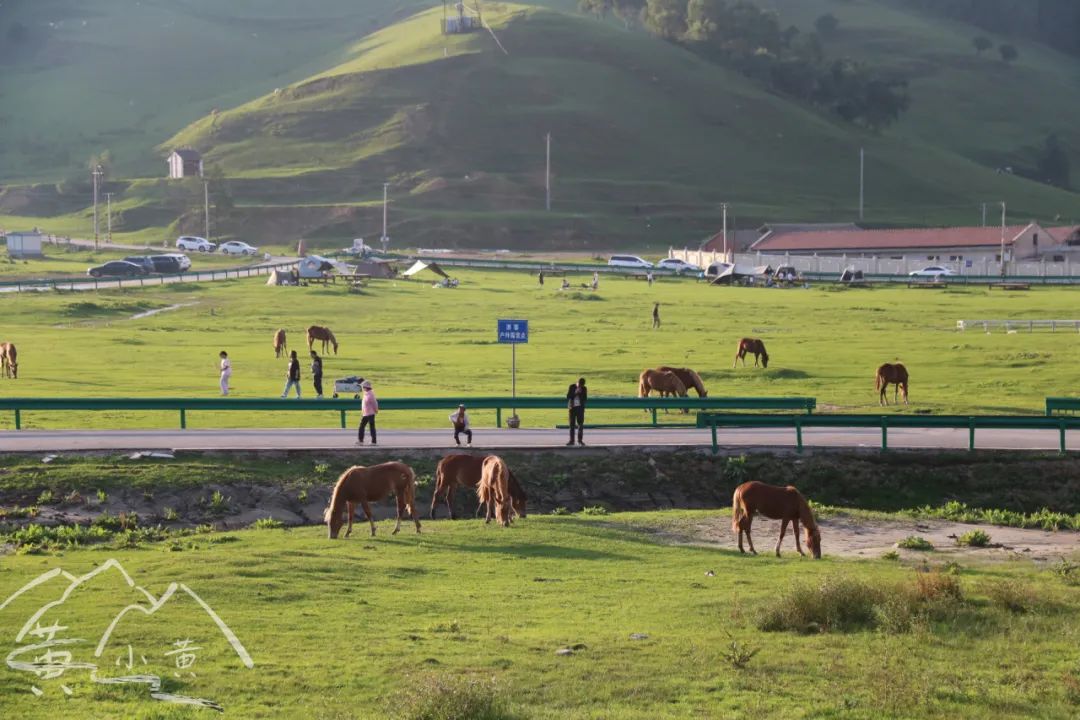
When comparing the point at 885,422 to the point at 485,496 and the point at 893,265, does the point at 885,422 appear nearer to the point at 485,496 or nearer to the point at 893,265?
the point at 485,496

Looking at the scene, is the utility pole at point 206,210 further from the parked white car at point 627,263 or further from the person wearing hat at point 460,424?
the person wearing hat at point 460,424

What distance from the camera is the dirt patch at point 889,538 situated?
27.6 meters

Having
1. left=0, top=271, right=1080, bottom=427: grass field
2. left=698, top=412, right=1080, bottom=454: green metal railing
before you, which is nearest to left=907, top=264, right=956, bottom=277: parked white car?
left=0, top=271, right=1080, bottom=427: grass field

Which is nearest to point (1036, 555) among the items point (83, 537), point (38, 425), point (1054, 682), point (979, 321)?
point (1054, 682)

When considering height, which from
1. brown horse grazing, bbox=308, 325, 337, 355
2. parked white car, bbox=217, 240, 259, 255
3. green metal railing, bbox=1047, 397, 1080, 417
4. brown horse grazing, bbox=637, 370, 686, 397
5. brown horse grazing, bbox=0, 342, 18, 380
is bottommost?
green metal railing, bbox=1047, 397, 1080, 417

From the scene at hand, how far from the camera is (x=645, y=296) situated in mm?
98562

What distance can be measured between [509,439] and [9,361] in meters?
→ 21.8

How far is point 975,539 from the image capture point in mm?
28719

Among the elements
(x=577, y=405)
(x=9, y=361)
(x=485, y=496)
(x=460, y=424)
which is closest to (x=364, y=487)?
(x=485, y=496)

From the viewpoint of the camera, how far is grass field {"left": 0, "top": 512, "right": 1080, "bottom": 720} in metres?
17.6

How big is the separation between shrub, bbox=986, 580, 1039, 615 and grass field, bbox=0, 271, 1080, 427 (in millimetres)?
21903

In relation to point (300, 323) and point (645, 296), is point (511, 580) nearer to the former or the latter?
point (300, 323)

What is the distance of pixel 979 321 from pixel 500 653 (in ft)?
191

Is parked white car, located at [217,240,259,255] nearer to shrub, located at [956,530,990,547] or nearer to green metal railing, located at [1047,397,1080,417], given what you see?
green metal railing, located at [1047,397,1080,417]
